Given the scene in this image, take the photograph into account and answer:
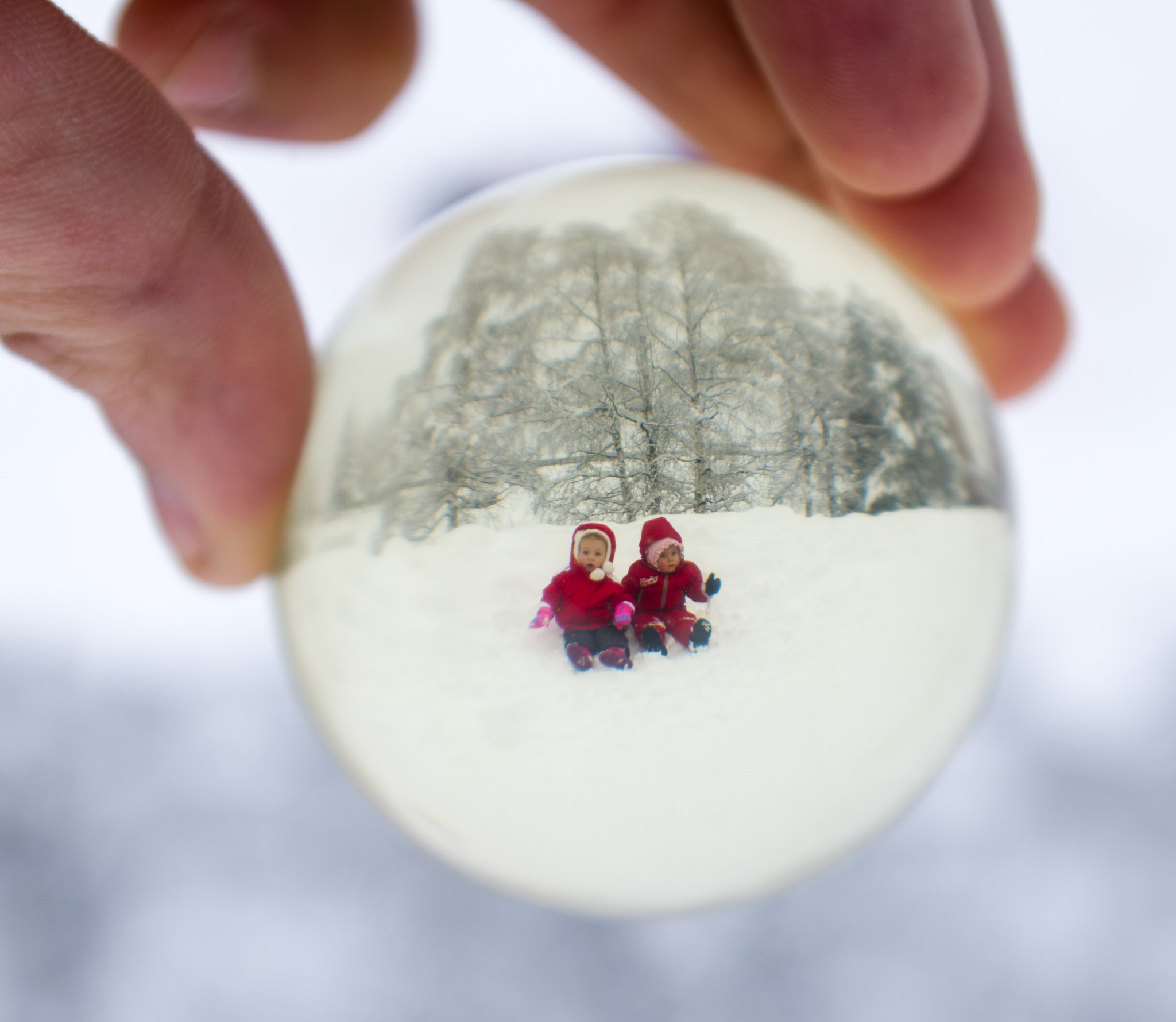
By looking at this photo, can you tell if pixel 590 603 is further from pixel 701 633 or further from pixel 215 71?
pixel 215 71

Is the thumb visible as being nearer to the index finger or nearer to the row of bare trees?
the row of bare trees

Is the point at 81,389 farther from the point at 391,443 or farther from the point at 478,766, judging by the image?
the point at 478,766

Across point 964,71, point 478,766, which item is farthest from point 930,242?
point 478,766

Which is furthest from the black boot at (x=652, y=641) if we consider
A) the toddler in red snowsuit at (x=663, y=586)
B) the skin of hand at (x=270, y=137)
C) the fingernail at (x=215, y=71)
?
the fingernail at (x=215, y=71)

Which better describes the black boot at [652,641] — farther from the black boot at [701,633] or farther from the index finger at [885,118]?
the index finger at [885,118]

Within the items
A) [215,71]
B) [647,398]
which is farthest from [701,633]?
[215,71]

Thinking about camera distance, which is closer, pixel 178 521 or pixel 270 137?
pixel 178 521

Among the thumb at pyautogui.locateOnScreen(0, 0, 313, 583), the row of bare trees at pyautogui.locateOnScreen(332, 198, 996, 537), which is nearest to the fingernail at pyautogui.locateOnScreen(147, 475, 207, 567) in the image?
the thumb at pyautogui.locateOnScreen(0, 0, 313, 583)
